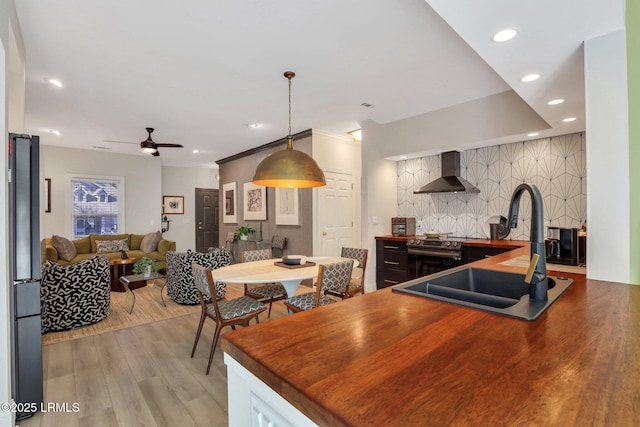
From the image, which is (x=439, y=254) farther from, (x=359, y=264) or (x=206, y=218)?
(x=206, y=218)

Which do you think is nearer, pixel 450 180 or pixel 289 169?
pixel 289 169

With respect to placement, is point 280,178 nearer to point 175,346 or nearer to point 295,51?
point 295,51

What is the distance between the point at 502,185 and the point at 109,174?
7.52 metres

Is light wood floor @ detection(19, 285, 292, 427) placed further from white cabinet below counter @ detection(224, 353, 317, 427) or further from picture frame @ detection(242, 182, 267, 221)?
picture frame @ detection(242, 182, 267, 221)

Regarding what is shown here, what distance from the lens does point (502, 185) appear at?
407cm

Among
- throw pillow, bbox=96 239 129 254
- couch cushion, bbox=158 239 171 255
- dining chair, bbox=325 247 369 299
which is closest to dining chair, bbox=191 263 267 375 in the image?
dining chair, bbox=325 247 369 299

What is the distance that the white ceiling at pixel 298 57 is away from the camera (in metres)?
1.78

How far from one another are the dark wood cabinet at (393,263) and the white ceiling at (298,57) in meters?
1.82

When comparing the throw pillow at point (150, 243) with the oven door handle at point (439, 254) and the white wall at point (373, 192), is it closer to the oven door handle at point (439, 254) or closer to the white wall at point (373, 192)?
the white wall at point (373, 192)

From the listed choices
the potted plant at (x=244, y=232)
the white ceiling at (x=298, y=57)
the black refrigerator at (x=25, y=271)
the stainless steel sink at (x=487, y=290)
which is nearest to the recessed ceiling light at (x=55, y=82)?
the white ceiling at (x=298, y=57)

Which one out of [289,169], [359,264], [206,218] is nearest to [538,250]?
[289,169]

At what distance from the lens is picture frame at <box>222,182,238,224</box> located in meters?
7.19

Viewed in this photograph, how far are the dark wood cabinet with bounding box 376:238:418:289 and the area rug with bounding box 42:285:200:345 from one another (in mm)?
2602

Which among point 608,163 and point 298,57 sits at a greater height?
point 298,57
